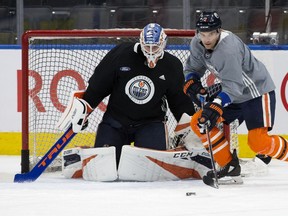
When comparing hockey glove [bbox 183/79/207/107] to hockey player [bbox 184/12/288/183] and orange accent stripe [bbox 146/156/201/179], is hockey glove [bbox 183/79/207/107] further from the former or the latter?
orange accent stripe [bbox 146/156/201/179]

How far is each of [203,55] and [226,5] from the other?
249 centimetres

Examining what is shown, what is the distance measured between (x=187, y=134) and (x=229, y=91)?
2.07 feet

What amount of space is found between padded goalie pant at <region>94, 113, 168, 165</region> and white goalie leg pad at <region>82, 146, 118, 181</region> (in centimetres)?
16

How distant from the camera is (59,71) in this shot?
15.1 feet

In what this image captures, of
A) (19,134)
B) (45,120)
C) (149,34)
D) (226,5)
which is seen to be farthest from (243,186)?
(226,5)

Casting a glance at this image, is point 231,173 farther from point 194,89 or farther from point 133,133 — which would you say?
point 133,133

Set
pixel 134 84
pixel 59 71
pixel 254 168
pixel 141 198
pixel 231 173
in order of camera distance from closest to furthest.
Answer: pixel 141 198
pixel 231 173
pixel 134 84
pixel 254 168
pixel 59 71

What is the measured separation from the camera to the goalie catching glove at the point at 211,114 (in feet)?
10.5

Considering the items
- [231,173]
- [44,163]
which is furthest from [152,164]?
[44,163]

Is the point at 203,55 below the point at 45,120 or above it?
above

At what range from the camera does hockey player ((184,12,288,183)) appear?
10.6 feet

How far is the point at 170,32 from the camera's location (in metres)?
3.92

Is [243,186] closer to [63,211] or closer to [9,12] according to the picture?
[63,211]

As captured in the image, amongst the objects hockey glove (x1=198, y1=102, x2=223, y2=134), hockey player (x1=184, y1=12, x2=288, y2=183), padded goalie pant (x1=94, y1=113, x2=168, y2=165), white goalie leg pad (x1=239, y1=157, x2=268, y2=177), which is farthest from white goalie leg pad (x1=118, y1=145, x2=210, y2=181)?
hockey glove (x1=198, y1=102, x2=223, y2=134)
